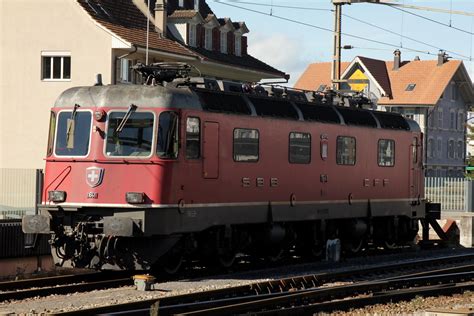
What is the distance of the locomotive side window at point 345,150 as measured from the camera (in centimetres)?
2397

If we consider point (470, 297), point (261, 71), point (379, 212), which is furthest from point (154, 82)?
point (261, 71)

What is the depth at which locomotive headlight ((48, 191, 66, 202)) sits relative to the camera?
1892 cm

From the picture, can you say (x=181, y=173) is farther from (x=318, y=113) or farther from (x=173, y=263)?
(x=318, y=113)

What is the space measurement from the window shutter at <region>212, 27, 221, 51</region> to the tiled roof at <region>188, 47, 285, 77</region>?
386 millimetres

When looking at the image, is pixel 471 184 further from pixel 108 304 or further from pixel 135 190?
pixel 108 304

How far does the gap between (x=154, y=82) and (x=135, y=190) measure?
2.24 metres

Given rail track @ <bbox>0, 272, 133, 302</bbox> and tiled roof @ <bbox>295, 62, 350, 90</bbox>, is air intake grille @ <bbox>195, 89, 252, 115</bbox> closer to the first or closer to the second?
rail track @ <bbox>0, 272, 133, 302</bbox>

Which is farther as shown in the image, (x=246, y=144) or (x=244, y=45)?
(x=244, y=45)

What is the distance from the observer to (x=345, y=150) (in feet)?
79.6

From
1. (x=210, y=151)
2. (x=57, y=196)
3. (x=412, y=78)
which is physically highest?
(x=412, y=78)

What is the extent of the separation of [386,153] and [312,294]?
10322mm

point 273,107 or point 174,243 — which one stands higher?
point 273,107

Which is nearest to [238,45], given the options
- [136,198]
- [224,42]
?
[224,42]

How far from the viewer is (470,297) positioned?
17391mm
